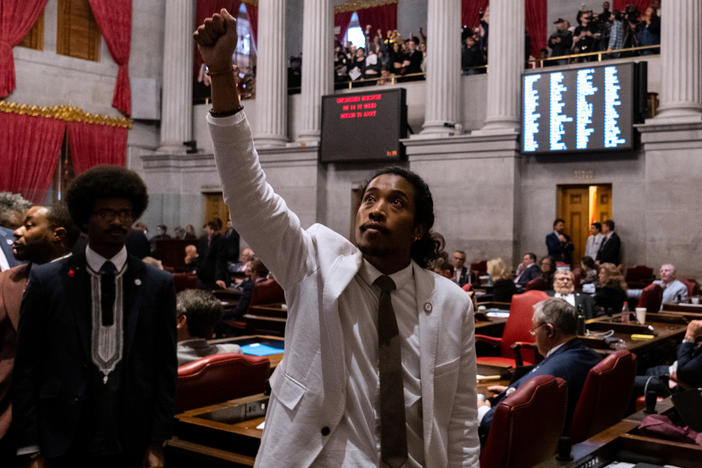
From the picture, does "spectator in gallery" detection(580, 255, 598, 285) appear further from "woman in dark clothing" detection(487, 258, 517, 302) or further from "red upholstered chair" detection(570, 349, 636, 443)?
"red upholstered chair" detection(570, 349, 636, 443)

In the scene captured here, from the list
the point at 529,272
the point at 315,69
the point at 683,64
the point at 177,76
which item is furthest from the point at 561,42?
the point at 177,76

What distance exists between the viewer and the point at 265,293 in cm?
803

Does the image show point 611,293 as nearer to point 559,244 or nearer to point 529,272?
point 529,272

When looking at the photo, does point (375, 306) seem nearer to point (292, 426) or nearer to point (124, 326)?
point (292, 426)

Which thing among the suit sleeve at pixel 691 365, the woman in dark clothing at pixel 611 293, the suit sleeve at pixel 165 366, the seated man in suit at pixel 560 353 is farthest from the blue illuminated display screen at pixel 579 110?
the suit sleeve at pixel 165 366

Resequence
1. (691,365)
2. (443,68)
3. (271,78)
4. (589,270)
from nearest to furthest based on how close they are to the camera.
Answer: (691,365), (589,270), (443,68), (271,78)

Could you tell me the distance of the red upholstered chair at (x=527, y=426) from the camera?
2.57m

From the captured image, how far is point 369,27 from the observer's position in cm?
2139

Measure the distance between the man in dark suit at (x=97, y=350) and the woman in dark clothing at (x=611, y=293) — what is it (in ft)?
20.9

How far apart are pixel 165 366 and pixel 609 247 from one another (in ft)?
37.9

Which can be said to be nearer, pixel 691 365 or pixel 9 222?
pixel 9 222

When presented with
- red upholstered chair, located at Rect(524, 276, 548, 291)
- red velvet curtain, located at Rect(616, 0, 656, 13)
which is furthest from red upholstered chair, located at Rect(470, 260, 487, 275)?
red velvet curtain, located at Rect(616, 0, 656, 13)

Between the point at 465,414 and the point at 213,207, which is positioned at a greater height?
the point at 213,207

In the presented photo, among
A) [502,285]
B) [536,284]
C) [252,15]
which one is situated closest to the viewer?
[502,285]
